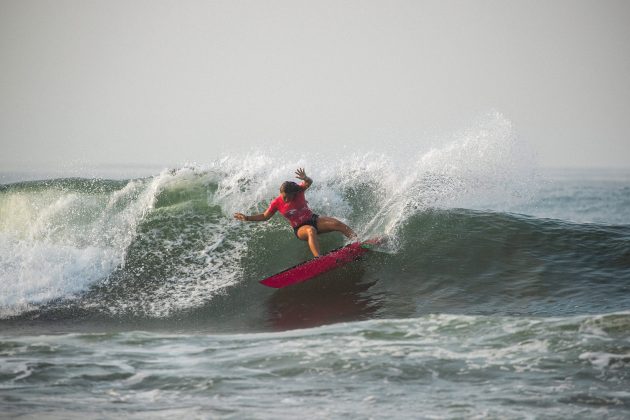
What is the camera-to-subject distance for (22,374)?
6.51 meters

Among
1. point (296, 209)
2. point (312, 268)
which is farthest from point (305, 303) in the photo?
point (296, 209)

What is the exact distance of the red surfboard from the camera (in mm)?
10328

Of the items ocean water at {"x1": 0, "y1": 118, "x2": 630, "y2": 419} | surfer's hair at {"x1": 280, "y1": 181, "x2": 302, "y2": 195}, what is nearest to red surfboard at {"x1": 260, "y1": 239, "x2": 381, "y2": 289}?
ocean water at {"x1": 0, "y1": 118, "x2": 630, "y2": 419}

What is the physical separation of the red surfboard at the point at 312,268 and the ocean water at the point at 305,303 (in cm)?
16

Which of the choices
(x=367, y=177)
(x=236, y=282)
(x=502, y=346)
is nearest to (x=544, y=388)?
(x=502, y=346)

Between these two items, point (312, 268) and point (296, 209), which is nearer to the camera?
point (312, 268)

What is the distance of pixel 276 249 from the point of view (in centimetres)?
1213

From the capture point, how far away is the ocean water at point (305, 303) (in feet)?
19.0

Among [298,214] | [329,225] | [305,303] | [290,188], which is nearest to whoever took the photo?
[305,303]

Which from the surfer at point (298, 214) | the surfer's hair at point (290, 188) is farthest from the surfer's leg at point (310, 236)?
the surfer's hair at point (290, 188)

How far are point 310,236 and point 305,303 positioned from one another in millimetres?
1455

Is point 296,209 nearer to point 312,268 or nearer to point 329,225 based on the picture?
point 329,225

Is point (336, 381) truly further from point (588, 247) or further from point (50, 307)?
point (588, 247)

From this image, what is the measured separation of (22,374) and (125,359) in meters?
1.03
